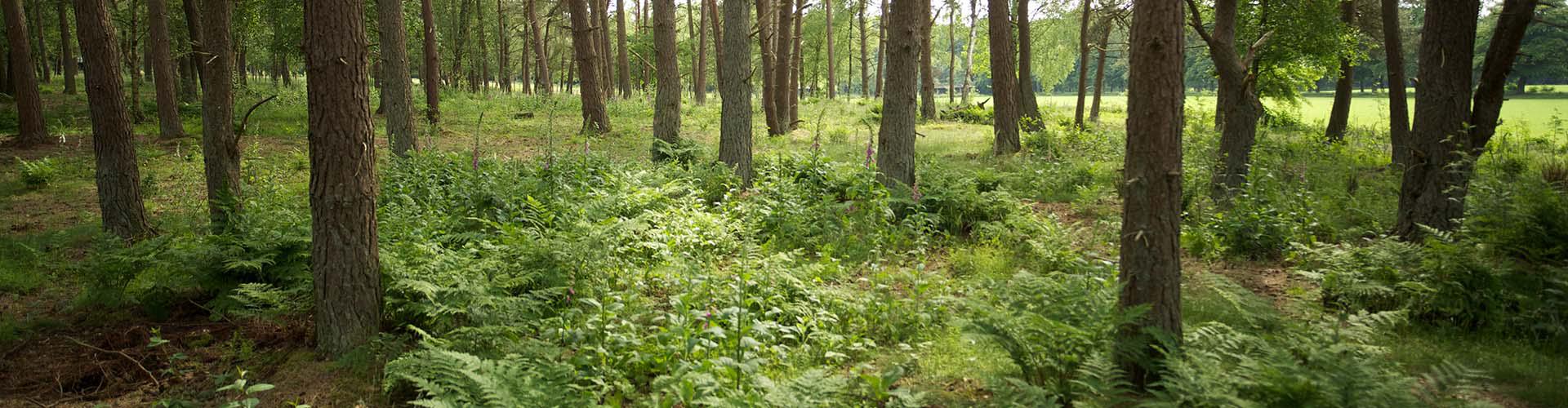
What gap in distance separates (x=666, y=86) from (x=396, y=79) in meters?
4.35

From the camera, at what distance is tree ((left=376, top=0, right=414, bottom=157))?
12.4m

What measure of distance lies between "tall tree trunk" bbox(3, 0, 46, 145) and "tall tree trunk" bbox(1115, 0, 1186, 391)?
18004 mm

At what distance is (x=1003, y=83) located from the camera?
15266 millimetres

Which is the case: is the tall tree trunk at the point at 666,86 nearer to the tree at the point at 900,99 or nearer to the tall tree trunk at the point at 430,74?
the tree at the point at 900,99

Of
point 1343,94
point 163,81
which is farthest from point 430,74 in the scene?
point 1343,94

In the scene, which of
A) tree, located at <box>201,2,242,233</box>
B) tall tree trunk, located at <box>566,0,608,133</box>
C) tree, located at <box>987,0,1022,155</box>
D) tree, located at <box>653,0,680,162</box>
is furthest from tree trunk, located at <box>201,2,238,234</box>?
tree, located at <box>987,0,1022,155</box>

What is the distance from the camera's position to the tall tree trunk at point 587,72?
1705 centimetres

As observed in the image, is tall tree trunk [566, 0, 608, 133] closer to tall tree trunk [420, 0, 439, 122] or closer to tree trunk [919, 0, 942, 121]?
tall tree trunk [420, 0, 439, 122]

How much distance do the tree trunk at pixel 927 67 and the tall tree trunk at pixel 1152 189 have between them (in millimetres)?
16667

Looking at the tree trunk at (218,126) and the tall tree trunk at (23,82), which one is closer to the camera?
the tree trunk at (218,126)

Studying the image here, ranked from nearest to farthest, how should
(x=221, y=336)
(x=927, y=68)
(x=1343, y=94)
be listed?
(x=221, y=336), (x=1343, y=94), (x=927, y=68)

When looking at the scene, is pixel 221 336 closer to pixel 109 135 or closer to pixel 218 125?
pixel 218 125

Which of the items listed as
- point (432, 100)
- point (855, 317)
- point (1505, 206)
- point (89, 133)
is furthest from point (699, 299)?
point (89, 133)

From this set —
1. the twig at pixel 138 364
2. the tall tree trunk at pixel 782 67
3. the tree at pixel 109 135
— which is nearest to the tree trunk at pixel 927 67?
the tall tree trunk at pixel 782 67
